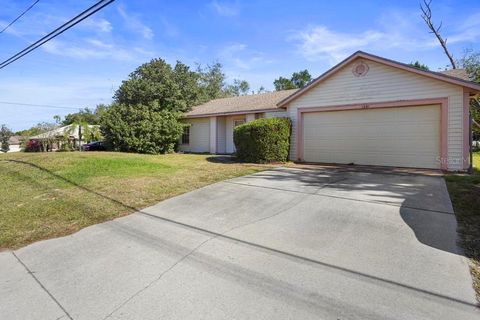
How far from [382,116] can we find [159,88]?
13.8 m

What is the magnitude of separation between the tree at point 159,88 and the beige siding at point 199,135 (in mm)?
1288

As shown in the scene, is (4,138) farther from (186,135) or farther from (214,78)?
(186,135)

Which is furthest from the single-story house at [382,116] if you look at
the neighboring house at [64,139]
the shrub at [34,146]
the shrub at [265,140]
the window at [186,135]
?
the shrub at [34,146]

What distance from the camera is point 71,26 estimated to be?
7398mm

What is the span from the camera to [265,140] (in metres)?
13.4

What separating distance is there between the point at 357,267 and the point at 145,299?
2.43m

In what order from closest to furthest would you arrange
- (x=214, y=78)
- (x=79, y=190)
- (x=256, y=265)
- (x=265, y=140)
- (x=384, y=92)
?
(x=256, y=265), (x=79, y=190), (x=384, y=92), (x=265, y=140), (x=214, y=78)

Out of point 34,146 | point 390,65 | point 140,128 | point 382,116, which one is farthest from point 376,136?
point 34,146

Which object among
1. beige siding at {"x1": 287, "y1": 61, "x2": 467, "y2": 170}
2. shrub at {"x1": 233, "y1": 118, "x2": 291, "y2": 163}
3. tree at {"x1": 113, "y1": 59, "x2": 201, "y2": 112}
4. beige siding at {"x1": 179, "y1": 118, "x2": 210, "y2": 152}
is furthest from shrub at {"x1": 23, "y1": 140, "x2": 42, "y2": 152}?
beige siding at {"x1": 287, "y1": 61, "x2": 467, "y2": 170}

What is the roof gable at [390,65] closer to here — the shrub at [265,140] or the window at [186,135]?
the shrub at [265,140]

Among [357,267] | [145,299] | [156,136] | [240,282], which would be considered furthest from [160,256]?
[156,136]

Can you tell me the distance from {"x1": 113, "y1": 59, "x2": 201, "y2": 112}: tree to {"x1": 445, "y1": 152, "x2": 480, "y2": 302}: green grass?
16.3 m

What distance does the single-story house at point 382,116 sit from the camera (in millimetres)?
10703

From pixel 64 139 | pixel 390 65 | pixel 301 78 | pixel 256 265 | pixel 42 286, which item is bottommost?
pixel 42 286
